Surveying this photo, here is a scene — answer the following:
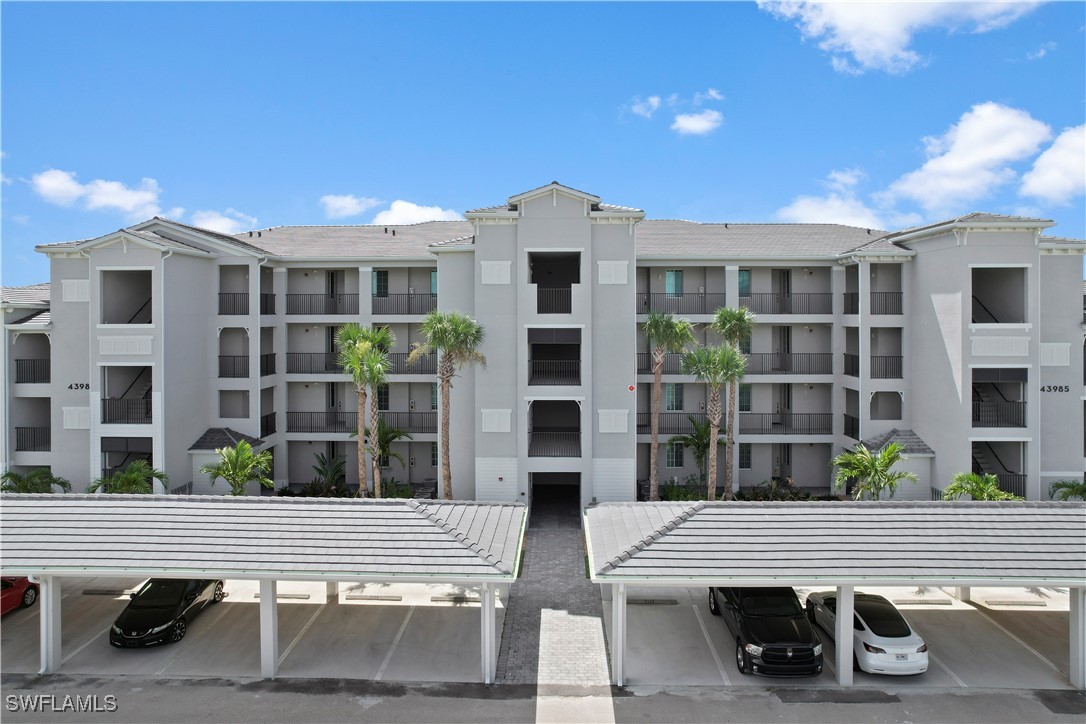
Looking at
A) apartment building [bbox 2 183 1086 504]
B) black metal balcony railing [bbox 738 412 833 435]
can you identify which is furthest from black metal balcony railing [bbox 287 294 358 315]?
black metal balcony railing [bbox 738 412 833 435]

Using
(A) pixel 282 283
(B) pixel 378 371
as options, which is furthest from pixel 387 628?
(A) pixel 282 283

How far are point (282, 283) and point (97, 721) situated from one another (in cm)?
2127

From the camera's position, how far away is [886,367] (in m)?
28.7

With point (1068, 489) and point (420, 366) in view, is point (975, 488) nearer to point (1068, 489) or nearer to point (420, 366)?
point (1068, 489)

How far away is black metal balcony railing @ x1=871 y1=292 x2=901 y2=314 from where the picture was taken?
2880 centimetres

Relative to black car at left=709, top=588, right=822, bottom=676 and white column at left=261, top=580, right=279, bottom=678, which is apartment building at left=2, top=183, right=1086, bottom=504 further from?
white column at left=261, top=580, right=279, bottom=678

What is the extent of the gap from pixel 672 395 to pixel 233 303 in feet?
66.5

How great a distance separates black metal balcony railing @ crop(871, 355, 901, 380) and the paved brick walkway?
1456 cm

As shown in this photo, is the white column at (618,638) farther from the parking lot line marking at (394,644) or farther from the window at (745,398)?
the window at (745,398)

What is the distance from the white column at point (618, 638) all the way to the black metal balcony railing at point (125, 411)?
829 inches

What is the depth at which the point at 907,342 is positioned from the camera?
28.5 m

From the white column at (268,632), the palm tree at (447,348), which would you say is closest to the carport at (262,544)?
the white column at (268,632)

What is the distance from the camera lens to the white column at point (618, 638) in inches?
581

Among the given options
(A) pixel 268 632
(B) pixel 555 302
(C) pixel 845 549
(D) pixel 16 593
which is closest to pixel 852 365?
(B) pixel 555 302
